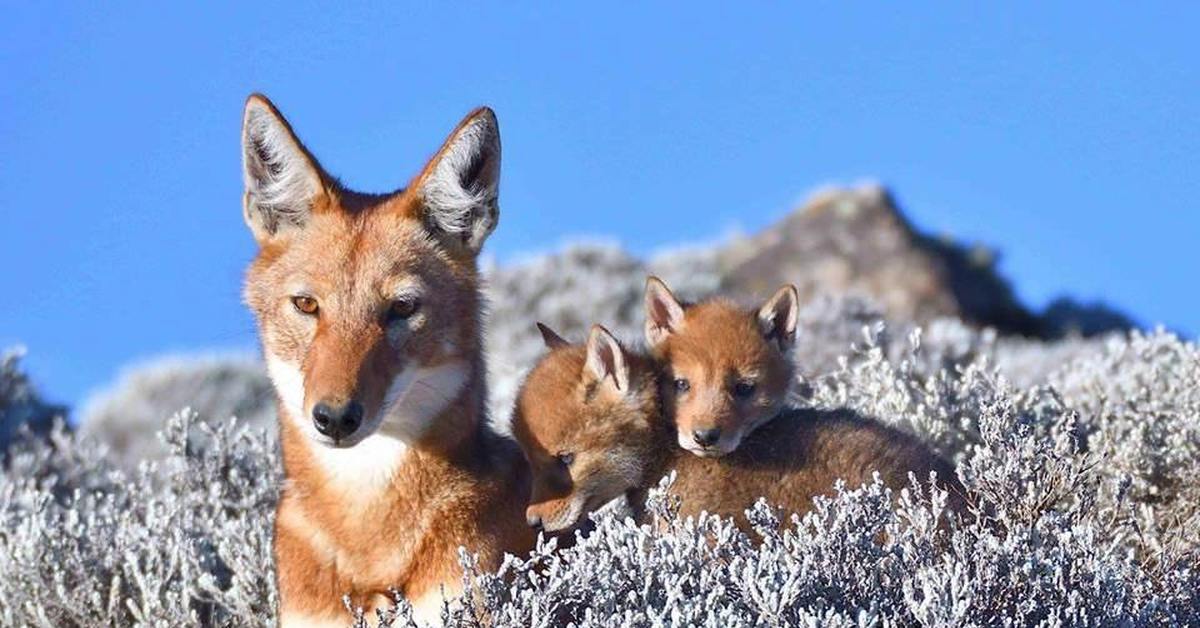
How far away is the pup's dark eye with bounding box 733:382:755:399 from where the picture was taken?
6617mm

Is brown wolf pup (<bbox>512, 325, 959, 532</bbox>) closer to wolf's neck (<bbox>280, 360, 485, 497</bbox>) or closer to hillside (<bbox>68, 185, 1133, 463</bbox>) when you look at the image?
wolf's neck (<bbox>280, 360, 485, 497</bbox>)

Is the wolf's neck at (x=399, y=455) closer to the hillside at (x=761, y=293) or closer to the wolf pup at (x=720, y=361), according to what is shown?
the wolf pup at (x=720, y=361)

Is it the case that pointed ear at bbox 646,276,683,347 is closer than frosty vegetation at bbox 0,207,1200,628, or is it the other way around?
frosty vegetation at bbox 0,207,1200,628

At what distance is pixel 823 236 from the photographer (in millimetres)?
20797

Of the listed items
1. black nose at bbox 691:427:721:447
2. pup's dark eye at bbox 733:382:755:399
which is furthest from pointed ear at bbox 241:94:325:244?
pup's dark eye at bbox 733:382:755:399

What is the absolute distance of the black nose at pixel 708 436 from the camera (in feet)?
19.8

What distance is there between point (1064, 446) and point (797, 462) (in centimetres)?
97

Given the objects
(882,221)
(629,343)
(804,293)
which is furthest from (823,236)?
(629,343)

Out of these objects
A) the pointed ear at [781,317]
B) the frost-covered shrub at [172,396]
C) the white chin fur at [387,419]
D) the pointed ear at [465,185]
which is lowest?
the white chin fur at [387,419]

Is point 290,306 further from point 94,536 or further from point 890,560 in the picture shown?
point 94,536

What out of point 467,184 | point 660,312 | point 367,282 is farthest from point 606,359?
point 367,282

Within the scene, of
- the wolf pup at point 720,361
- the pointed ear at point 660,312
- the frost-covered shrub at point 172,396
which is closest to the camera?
the wolf pup at point 720,361

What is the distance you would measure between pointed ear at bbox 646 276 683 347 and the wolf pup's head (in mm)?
494

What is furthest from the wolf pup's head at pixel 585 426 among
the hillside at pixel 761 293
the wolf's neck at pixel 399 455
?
the hillside at pixel 761 293
